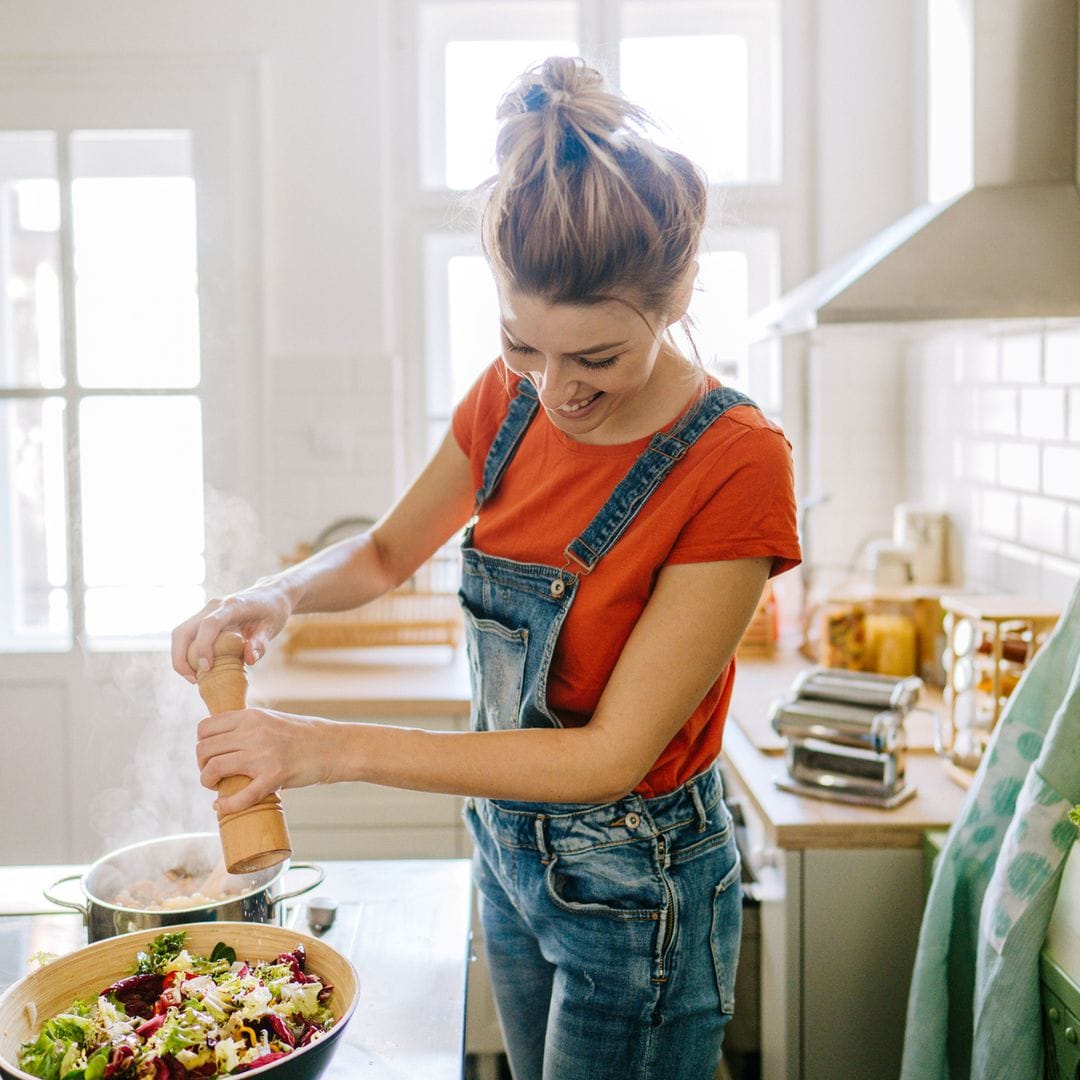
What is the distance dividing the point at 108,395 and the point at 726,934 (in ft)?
8.30

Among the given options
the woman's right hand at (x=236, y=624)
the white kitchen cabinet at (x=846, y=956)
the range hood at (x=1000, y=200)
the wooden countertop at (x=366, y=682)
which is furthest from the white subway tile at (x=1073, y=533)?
the woman's right hand at (x=236, y=624)

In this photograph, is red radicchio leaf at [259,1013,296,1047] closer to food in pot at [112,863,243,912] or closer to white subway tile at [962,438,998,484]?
food in pot at [112,863,243,912]

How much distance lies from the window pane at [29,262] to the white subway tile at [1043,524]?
242 centimetres

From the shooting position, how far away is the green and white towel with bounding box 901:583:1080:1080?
49.9 inches

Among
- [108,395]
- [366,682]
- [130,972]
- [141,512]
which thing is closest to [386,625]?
[366,682]

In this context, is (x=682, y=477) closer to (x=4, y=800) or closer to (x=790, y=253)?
(x=790, y=253)

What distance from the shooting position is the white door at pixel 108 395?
10.1ft

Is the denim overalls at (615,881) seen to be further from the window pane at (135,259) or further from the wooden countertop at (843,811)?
the window pane at (135,259)

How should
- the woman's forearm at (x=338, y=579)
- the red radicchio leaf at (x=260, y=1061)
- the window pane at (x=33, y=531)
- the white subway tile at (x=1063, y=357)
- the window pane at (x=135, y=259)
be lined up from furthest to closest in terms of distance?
the window pane at (x=33, y=531) → the window pane at (x=135, y=259) → the white subway tile at (x=1063, y=357) → the woman's forearm at (x=338, y=579) → the red radicchio leaf at (x=260, y=1061)

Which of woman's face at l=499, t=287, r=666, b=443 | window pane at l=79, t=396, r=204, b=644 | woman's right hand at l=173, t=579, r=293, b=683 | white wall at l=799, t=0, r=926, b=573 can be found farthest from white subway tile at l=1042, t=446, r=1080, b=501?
window pane at l=79, t=396, r=204, b=644

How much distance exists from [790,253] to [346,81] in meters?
1.22

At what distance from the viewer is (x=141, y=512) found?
3301 mm

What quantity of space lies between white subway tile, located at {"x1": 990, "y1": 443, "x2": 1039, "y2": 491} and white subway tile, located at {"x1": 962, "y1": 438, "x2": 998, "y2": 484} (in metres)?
0.03

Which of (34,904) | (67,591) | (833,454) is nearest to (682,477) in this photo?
(34,904)
